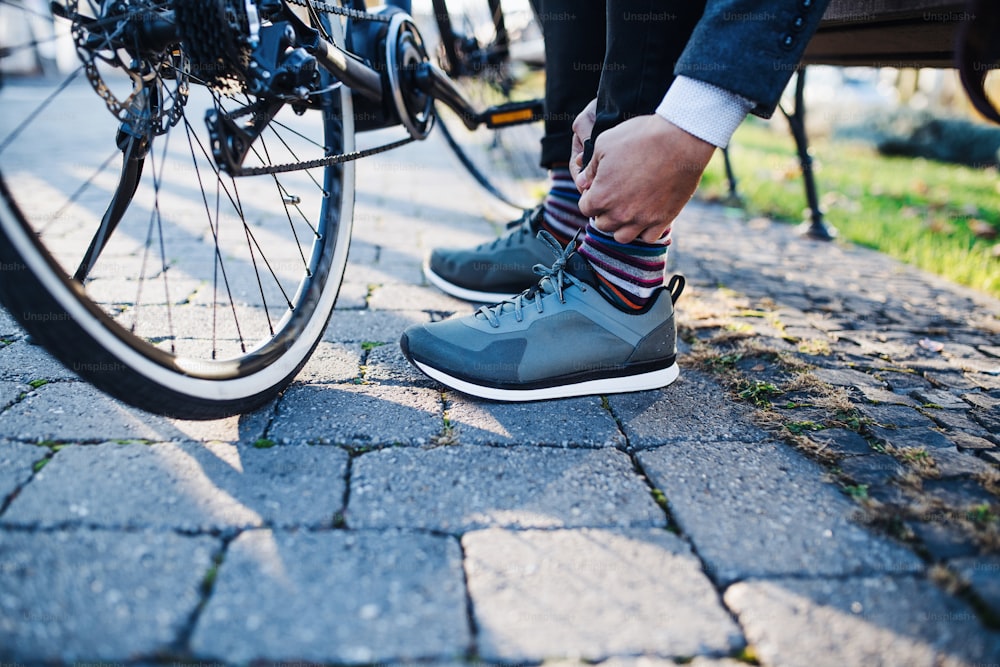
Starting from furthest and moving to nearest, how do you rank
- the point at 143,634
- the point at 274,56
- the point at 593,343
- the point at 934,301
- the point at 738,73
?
1. the point at 934,301
2. the point at 593,343
3. the point at 274,56
4. the point at 738,73
5. the point at 143,634

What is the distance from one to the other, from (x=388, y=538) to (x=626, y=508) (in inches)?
14.4

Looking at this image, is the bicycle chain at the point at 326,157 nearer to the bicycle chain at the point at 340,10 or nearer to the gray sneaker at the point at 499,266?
the bicycle chain at the point at 340,10

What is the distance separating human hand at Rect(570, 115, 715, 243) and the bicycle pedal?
1054mm

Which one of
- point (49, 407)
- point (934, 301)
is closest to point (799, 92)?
point (934, 301)

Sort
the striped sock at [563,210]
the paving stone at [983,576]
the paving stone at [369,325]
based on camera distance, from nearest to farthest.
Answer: the paving stone at [983,576] → the paving stone at [369,325] → the striped sock at [563,210]

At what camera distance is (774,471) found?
1.17 m

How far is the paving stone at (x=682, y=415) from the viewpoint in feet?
4.23

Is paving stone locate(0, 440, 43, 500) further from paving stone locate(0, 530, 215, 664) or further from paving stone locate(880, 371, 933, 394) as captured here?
→ paving stone locate(880, 371, 933, 394)

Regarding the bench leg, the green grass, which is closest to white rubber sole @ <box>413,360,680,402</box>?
the green grass

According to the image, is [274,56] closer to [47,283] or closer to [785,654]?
[47,283]

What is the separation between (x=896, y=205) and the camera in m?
4.44

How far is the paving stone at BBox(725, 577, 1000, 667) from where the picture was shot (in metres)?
0.80

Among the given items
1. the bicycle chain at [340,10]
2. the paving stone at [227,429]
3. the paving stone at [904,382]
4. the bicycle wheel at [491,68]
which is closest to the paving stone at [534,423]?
the paving stone at [227,429]

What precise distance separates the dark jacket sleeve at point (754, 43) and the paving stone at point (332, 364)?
905mm
